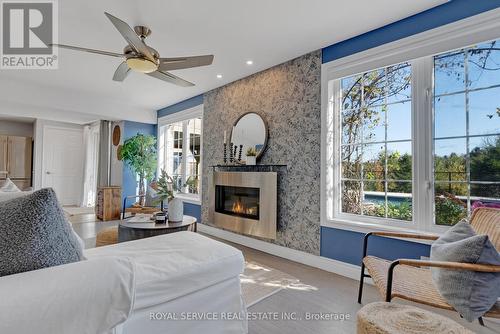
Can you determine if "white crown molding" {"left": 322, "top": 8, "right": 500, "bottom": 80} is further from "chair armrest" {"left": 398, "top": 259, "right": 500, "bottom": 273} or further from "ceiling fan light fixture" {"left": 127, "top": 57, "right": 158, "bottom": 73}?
"ceiling fan light fixture" {"left": 127, "top": 57, "right": 158, "bottom": 73}

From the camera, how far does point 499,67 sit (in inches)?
81.4

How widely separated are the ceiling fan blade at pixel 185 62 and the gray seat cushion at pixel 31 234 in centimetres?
185

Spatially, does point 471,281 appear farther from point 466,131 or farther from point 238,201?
point 238,201

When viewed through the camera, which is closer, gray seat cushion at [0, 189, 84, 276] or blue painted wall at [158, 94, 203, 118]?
gray seat cushion at [0, 189, 84, 276]

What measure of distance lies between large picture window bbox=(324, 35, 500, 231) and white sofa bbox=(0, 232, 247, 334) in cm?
184

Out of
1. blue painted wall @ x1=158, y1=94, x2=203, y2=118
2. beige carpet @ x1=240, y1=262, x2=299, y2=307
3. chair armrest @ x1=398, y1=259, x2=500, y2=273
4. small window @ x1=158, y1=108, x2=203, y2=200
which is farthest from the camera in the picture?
small window @ x1=158, y1=108, x2=203, y2=200

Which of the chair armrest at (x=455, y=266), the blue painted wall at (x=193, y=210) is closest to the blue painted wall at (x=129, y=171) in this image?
the blue painted wall at (x=193, y=210)

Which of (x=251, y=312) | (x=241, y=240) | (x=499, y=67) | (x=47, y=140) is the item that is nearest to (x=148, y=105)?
(x=47, y=140)

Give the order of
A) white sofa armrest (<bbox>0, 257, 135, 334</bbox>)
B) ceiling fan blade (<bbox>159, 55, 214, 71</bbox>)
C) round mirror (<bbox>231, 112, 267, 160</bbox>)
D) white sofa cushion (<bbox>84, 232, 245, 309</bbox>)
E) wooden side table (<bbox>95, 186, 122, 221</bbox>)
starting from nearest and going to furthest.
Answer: white sofa armrest (<bbox>0, 257, 135, 334</bbox>) < white sofa cushion (<bbox>84, 232, 245, 309</bbox>) < ceiling fan blade (<bbox>159, 55, 214, 71</bbox>) < round mirror (<bbox>231, 112, 267, 160</bbox>) < wooden side table (<bbox>95, 186, 122, 221</bbox>)

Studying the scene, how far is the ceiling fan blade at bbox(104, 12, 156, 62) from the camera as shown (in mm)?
1761

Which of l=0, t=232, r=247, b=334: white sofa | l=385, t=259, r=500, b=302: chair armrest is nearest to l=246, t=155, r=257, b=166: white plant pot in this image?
l=0, t=232, r=247, b=334: white sofa

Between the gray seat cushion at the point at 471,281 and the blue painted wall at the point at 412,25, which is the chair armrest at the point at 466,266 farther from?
the blue painted wall at the point at 412,25

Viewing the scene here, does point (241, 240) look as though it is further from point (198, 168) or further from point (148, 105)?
point (148, 105)

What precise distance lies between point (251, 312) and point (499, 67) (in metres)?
2.80
